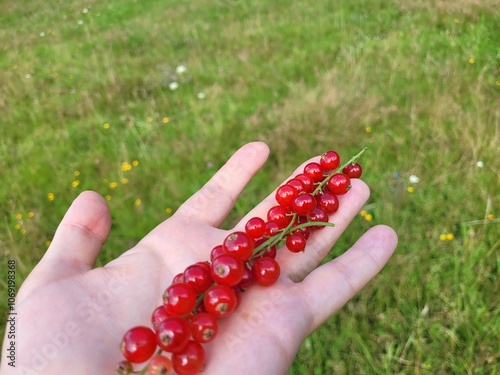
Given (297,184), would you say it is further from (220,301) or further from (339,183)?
(220,301)

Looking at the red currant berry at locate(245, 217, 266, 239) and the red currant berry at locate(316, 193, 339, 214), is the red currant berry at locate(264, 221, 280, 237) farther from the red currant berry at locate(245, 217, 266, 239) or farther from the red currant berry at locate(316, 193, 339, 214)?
the red currant berry at locate(316, 193, 339, 214)

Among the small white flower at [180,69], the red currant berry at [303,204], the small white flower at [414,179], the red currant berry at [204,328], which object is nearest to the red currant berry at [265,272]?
the red currant berry at [204,328]

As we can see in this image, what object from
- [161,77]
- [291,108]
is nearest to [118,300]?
[291,108]

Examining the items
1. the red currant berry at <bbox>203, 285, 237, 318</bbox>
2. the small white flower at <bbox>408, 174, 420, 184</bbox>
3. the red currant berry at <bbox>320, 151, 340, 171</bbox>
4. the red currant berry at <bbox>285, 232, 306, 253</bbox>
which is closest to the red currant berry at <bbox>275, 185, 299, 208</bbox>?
the red currant berry at <bbox>285, 232, 306, 253</bbox>

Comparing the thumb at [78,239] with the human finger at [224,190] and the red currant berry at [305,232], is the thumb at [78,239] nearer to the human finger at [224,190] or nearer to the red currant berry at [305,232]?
the human finger at [224,190]

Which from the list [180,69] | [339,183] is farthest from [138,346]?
[180,69]
